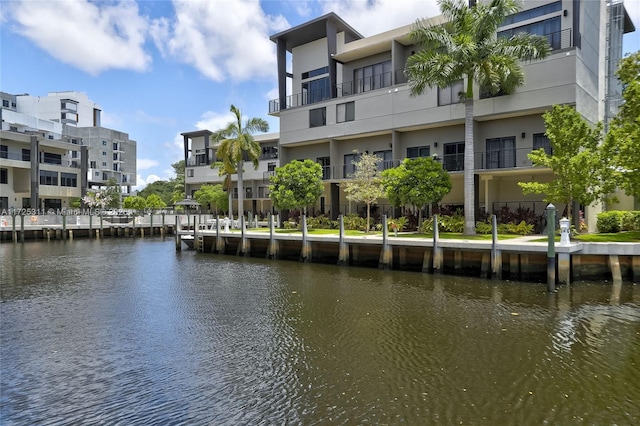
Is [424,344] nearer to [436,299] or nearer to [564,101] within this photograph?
[436,299]

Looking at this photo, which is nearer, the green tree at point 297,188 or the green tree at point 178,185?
the green tree at point 297,188

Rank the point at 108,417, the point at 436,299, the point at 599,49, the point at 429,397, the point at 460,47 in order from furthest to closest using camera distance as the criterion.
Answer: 1. the point at 599,49
2. the point at 460,47
3. the point at 436,299
4. the point at 429,397
5. the point at 108,417

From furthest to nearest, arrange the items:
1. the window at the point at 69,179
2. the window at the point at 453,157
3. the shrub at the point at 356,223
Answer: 1. the window at the point at 69,179
2. the shrub at the point at 356,223
3. the window at the point at 453,157

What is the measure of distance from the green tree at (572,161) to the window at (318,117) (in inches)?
707

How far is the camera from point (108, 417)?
22.8 ft

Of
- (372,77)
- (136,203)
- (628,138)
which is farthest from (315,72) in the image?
(136,203)

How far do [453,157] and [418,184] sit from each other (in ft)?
21.2

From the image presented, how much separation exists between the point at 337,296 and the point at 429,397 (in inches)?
334

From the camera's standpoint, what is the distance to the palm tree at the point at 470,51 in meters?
22.8

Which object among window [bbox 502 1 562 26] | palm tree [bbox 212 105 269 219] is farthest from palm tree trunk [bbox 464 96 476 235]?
palm tree [bbox 212 105 269 219]

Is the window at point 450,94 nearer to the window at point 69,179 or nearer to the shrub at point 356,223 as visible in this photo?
the shrub at point 356,223

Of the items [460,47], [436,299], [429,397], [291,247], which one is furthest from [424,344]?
[460,47]

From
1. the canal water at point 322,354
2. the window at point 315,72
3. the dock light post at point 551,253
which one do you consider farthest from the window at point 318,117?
the dock light post at point 551,253

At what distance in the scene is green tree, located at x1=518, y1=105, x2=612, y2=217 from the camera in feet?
64.4
